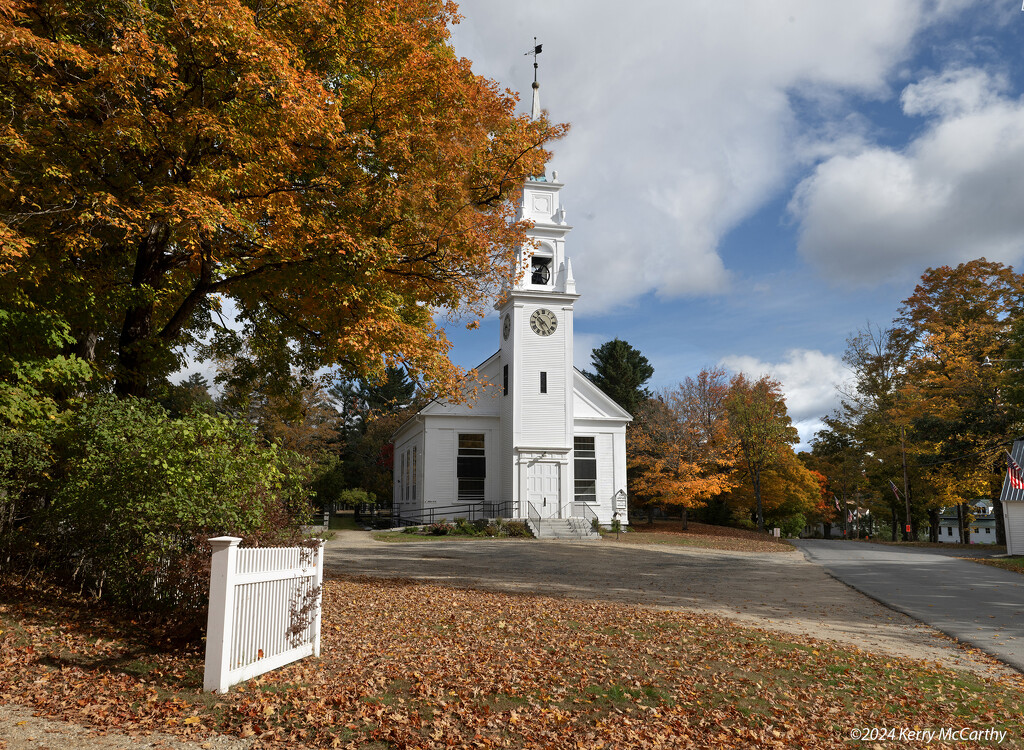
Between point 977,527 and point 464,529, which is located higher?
point 464,529

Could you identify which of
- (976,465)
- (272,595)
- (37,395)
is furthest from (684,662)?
(976,465)

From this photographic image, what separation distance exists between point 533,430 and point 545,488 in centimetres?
255

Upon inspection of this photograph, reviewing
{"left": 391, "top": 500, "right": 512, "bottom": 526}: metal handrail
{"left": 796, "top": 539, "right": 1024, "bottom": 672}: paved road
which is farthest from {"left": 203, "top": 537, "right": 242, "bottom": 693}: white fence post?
{"left": 391, "top": 500, "right": 512, "bottom": 526}: metal handrail

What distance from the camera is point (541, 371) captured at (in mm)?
30547

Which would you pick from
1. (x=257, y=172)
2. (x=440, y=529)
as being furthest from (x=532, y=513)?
(x=257, y=172)

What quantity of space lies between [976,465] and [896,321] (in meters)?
14.2

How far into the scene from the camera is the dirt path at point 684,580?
9633mm

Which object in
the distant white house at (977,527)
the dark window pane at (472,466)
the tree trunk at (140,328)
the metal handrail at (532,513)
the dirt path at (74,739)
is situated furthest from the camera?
the distant white house at (977,527)

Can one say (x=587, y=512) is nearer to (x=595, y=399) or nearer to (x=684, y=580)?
(x=595, y=399)

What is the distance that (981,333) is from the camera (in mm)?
31938

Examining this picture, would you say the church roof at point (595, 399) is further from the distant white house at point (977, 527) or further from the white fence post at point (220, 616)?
the distant white house at point (977, 527)

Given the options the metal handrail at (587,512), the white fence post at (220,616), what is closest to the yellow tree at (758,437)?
the metal handrail at (587,512)

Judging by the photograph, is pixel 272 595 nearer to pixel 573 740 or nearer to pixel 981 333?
pixel 573 740

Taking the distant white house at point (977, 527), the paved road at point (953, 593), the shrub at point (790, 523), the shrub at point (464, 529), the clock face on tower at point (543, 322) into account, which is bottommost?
the distant white house at point (977, 527)
